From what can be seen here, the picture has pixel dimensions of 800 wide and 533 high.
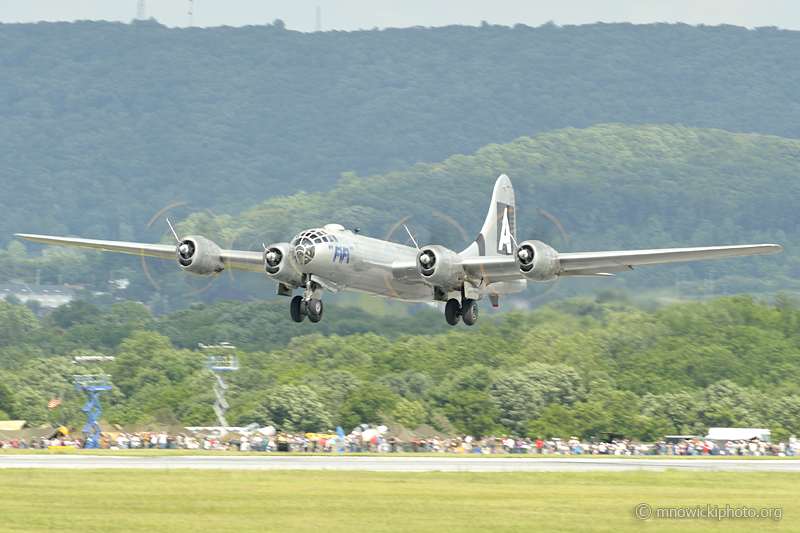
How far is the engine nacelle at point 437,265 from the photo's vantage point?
44188 mm

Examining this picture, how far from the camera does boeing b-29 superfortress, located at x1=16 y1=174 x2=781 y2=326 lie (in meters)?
42.4

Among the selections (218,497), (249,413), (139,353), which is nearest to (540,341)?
(249,413)

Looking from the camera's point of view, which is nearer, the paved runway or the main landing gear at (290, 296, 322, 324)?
the main landing gear at (290, 296, 322, 324)

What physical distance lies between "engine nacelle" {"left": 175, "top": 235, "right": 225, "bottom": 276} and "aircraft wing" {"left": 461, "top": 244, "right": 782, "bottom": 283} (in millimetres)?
11522

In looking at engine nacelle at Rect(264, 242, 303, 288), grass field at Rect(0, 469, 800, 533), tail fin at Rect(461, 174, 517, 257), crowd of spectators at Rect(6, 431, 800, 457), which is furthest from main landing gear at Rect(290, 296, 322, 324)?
crowd of spectators at Rect(6, 431, 800, 457)

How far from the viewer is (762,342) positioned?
134 metres

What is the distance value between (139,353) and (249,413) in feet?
206

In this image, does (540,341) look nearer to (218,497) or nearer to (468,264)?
(468,264)

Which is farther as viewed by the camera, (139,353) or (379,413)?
(139,353)

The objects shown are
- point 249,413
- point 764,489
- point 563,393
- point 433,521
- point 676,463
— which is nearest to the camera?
point 433,521

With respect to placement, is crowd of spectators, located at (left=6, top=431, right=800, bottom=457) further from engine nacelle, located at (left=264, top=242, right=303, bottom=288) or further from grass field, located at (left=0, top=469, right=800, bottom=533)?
engine nacelle, located at (left=264, top=242, right=303, bottom=288)

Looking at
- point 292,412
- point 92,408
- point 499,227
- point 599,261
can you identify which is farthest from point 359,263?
point 292,412

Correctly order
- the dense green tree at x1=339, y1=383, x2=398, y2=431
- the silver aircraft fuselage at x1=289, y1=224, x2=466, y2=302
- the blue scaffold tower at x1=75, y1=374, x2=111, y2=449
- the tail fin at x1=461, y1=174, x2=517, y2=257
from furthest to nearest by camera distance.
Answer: the dense green tree at x1=339, y1=383, x2=398, y2=431
the blue scaffold tower at x1=75, y1=374, x2=111, y2=449
the tail fin at x1=461, y1=174, x2=517, y2=257
the silver aircraft fuselage at x1=289, y1=224, x2=466, y2=302

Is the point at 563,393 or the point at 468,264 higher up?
the point at 468,264
